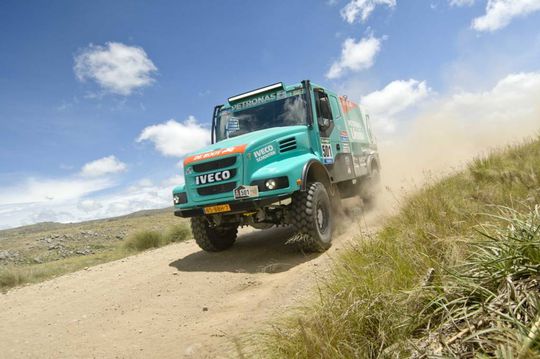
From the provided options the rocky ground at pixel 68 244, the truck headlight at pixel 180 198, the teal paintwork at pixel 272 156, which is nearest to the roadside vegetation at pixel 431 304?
the teal paintwork at pixel 272 156

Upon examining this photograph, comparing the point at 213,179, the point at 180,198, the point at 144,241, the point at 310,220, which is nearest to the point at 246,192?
the point at 213,179

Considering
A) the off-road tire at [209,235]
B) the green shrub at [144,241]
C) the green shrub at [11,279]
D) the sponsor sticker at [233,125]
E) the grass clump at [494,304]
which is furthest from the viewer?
the green shrub at [144,241]

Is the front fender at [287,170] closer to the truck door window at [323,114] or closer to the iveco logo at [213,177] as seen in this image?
the iveco logo at [213,177]

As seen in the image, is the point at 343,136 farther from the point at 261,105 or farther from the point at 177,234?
the point at 177,234

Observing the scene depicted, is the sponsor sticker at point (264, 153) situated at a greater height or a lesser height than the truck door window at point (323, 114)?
lesser

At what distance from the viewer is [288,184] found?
533 centimetres

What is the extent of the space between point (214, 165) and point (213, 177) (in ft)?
0.65

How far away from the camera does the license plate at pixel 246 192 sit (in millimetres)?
5406

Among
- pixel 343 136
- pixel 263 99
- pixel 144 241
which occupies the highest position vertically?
pixel 263 99

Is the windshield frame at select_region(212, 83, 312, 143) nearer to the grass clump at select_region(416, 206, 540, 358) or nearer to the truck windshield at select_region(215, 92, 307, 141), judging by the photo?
the truck windshield at select_region(215, 92, 307, 141)

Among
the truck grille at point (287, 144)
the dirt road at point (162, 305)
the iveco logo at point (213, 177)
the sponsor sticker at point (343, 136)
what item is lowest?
the dirt road at point (162, 305)

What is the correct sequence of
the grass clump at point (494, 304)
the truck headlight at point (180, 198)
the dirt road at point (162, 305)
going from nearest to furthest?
1. the grass clump at point (494, 304)
2. the dirt road at point (162, 305)
3. the truck headlight at point (180, 198)

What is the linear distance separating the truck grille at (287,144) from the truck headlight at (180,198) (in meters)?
1.88

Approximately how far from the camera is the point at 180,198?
6.34 meters
